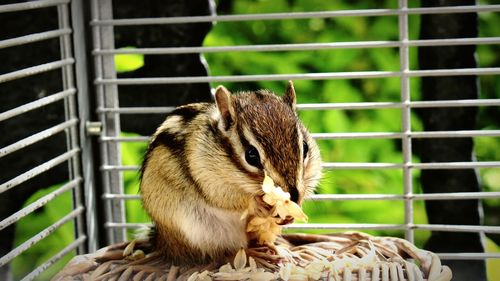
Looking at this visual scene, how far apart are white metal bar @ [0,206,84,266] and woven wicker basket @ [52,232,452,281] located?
0.13m

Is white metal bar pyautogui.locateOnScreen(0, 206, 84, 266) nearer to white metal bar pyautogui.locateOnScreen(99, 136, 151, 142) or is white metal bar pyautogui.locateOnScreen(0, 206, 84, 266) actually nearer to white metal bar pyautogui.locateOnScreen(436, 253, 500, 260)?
white metal bar pyautogui.locateOnScreen(99, 136, 151, 142)

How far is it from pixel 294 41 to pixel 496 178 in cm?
105

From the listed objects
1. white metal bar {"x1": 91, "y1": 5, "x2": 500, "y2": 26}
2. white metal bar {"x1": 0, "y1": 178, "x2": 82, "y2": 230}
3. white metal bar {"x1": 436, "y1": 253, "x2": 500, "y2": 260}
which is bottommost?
white metal bar {"x1": 436, "y1": 253, "x2": 500, "y2": 260}

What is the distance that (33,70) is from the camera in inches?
101

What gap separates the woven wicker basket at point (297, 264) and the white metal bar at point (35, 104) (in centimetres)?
44

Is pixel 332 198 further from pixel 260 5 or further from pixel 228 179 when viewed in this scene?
pixel 260 5

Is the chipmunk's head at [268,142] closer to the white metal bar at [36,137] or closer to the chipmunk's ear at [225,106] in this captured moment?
Answer: the chipmunk's ear at [225,106]

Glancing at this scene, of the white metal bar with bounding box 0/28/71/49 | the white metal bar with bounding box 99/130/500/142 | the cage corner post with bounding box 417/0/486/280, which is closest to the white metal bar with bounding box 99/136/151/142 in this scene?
the white metal bar with bounding box 99/130/500/142

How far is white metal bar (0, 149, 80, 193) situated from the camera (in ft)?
7.74

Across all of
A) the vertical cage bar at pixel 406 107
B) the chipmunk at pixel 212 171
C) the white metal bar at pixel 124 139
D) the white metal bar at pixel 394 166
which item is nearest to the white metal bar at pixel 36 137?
the white metal bar at pixel 124 139

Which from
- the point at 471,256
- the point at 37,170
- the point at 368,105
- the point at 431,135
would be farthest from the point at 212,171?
the point at 471,256

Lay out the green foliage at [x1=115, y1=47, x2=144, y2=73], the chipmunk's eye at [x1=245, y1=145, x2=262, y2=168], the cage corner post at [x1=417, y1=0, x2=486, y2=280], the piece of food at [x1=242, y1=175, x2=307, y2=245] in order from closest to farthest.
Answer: the piece of food at [x1=242, y1=175, x2=307, y2=245] → the chipmunk's eye at [x1=245, y1=145, x2=262, y2=168] → the cage corner post at [x1=417, y1=0, x2=486, y2=280] → the green foliage at [x1=115, y1=47, x2=144, y2=73]

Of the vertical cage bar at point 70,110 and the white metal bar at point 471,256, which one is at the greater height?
the vertical cage bar at point 70,110

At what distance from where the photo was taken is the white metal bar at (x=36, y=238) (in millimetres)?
2363
